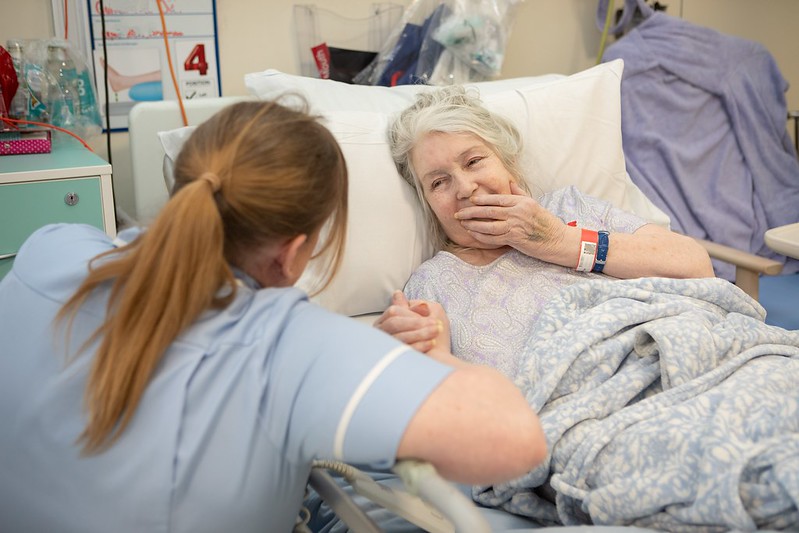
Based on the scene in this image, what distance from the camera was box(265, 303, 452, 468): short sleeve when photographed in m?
0.84

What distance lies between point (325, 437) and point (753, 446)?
63cm

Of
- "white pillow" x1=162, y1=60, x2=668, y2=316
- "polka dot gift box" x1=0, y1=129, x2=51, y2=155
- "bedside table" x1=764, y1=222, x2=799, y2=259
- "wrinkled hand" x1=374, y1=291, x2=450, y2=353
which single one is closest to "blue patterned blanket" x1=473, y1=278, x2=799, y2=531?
"wrinkled hand" x1=374, y1=291, x2=450, y2=353

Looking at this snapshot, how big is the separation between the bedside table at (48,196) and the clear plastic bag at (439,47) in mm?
994

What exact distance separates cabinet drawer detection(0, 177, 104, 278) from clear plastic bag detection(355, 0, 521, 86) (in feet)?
3.35

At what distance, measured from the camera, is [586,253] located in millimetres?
1698

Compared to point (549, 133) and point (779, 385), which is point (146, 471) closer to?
point (779, 385)

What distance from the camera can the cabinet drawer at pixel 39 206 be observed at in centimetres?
169

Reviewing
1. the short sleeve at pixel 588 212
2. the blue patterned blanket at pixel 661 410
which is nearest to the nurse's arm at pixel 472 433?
the blue patterned blanket at pixel 661 410

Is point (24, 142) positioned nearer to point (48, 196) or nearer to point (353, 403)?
point (48, 196)

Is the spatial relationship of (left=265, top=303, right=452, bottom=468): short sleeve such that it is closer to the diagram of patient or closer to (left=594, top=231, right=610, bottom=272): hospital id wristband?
(left=594, top=231, right=610, bottom=272): hospital id wristband

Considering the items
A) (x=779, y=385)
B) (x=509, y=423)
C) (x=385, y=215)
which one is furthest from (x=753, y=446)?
(x=385, y=215)

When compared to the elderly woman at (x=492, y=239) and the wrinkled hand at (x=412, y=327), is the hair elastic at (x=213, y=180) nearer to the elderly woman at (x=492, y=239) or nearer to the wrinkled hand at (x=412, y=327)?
the wrinkled hand at (x=412, y=327)

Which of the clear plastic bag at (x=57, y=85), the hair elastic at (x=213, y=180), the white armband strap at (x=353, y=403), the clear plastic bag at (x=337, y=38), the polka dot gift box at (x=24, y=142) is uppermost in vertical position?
the clear plastic bag at (x=337, y=38)

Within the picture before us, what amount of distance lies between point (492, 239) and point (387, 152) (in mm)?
358
